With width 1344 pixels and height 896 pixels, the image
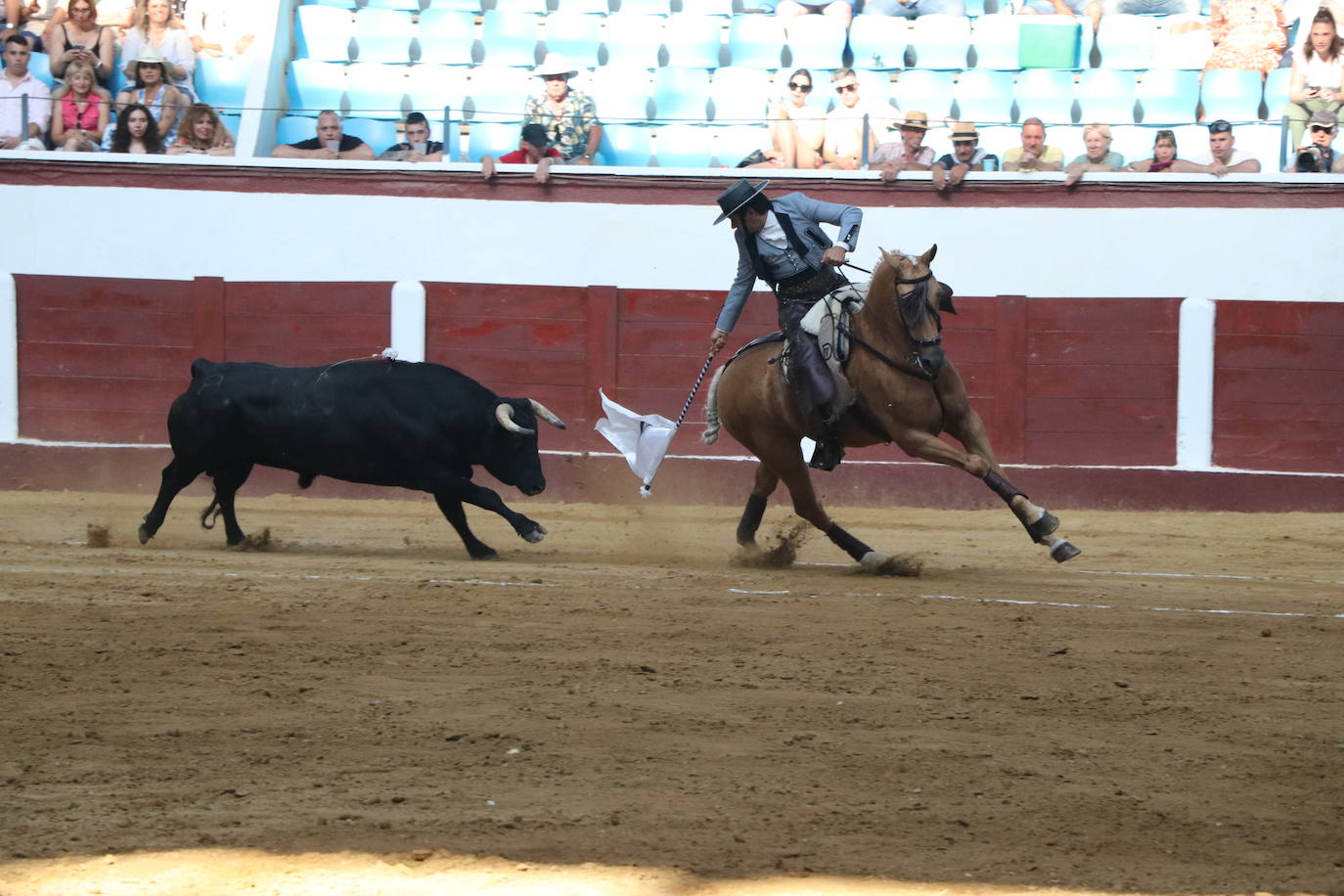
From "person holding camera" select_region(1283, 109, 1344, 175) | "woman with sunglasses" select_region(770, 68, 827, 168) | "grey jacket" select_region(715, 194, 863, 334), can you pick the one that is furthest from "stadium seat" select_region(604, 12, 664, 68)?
"grey jacket" select_region(715, 194, 863, 334)

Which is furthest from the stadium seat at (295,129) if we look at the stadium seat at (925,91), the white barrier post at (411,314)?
the stadium seat at (925,91)

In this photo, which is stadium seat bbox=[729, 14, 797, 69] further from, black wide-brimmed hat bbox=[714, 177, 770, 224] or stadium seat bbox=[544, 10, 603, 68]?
black wide-brimmed hat bbox=[714, 177, 770, 224]

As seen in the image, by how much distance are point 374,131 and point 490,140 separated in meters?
0.95

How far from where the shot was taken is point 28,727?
15.3 ft

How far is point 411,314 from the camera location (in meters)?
12.3

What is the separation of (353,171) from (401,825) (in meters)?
9.08

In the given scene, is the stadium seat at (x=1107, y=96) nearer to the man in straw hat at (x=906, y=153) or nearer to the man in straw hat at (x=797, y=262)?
the man in straw hat at (x=906, y=153)

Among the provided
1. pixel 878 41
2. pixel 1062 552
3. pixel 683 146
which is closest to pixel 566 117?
pixel 683 146

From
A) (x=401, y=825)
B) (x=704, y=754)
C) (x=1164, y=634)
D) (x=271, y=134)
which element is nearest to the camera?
(x=401, y=825)

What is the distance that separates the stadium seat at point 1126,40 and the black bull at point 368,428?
6616 millimetres

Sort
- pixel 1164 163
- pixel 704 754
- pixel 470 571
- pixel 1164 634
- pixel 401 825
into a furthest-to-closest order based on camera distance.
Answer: pixel 1164 163 → pixel 470 571 → pixel 1164 634 → pixel 704 754 → pixel 401 825

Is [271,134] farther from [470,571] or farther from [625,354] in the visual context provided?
[470,571]

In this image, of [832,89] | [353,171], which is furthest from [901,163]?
[353,171]

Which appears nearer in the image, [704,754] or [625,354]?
[704,754]
